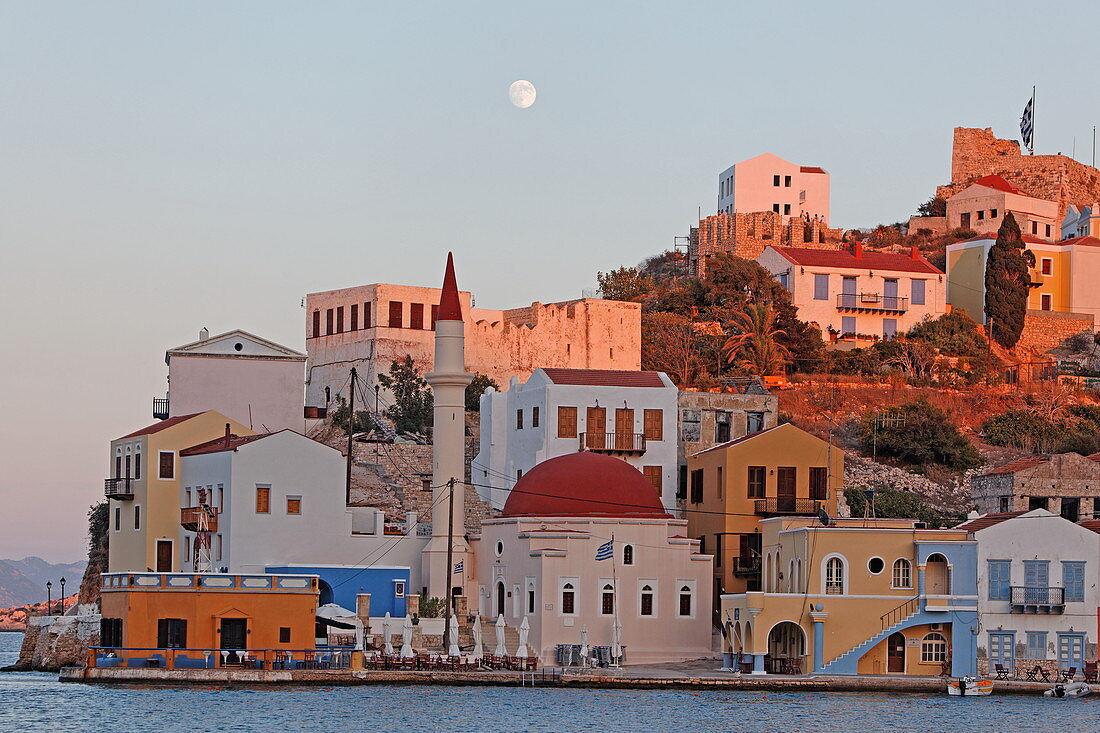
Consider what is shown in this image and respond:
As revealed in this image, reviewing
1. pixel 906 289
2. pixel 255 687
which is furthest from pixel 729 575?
pixel 906 289

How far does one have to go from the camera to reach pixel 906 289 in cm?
8350

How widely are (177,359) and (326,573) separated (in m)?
11.9

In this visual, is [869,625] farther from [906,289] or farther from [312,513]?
[906,289]

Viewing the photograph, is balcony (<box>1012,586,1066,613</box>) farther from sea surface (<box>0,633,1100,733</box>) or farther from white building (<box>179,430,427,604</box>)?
white building (<box>179,430,427,604</box>)

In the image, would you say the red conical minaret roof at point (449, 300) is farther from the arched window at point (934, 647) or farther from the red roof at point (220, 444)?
the arched window at point (934, 647)

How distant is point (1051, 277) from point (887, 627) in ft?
143

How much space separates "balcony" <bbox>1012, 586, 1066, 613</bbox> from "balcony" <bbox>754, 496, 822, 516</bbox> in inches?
354

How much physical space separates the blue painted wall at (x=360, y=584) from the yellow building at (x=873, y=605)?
424 inches

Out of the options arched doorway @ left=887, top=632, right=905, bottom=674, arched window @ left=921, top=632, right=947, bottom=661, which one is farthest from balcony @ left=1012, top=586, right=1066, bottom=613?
arched doorway @ left=887, top=632, right=905, bottom=674

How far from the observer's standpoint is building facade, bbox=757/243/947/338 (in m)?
82.7

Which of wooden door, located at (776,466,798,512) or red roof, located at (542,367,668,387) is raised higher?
red roof, located at (542,367,668,387)

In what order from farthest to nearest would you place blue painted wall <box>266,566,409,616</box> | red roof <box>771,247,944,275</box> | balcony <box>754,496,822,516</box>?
red roof <box>771,247,944,275</box> < balcony <box>754,496,822,516</box> < blue painted wall <box>266,566,409,616</box>

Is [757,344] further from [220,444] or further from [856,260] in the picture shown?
[220,444]

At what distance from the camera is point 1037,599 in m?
49.2
